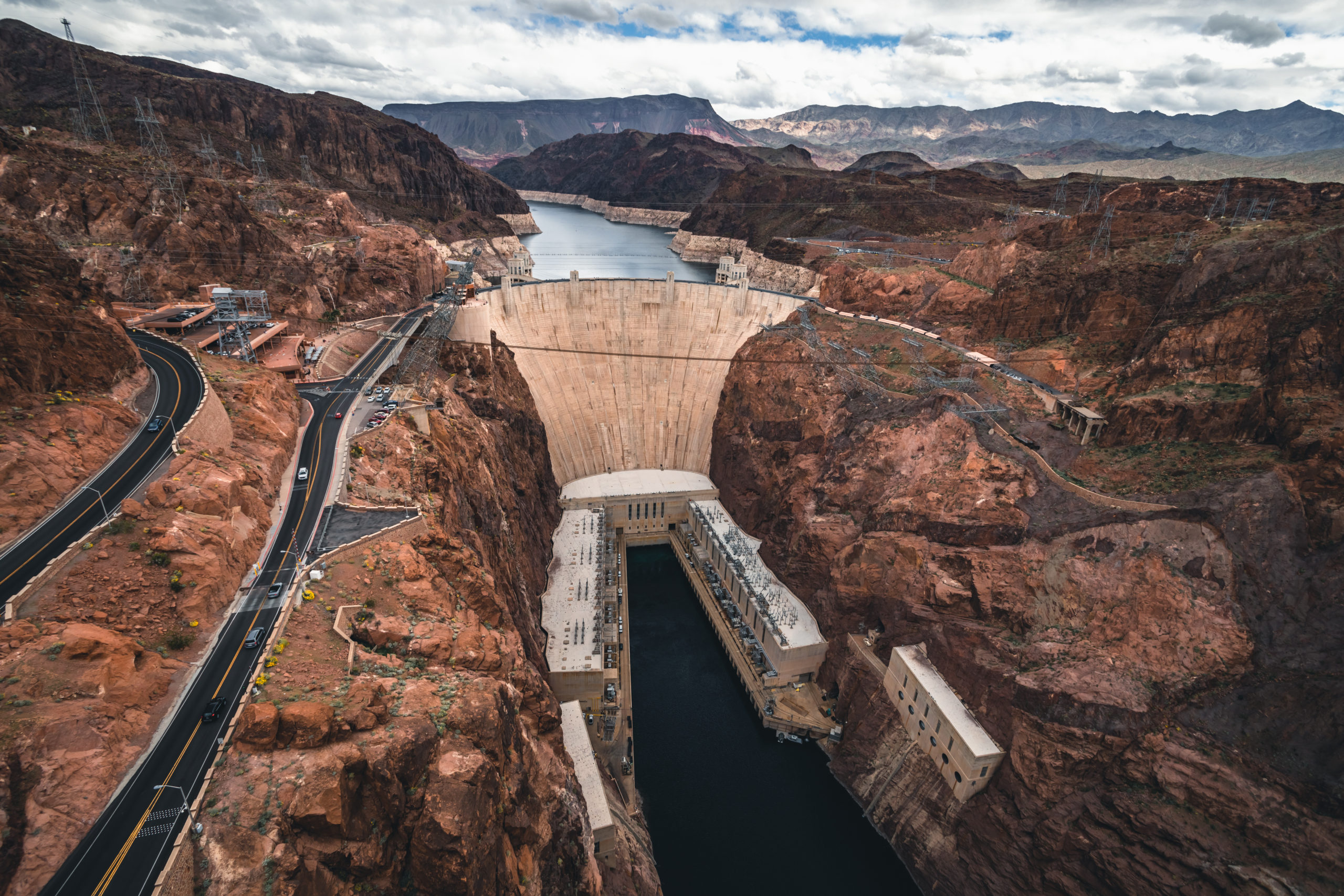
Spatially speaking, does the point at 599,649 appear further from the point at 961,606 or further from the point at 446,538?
the point at 961,606

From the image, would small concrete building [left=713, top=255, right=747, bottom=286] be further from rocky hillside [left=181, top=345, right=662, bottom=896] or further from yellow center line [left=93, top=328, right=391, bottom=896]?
yellow center line [left=93, top=328, right=391, bottom=896]

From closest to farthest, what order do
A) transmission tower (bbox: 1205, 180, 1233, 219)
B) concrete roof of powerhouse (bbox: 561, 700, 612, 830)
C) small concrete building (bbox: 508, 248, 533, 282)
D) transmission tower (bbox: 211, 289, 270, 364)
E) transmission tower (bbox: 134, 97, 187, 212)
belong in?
1. concrete roof of powerhouse (bbox: 561, 700, 612, 830)
2. transmission tower (bbox: 211, 289, 270, 364)
3. transmission tower (bbox: 134, 97, 187, 212)
4. transmission tower (bbox: 1205, 180, 1233, 219)
5. small concrete building (bbox: 508, 248, 533, 282)

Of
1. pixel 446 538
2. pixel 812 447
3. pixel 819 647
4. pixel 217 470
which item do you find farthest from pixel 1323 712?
pixel 217 470

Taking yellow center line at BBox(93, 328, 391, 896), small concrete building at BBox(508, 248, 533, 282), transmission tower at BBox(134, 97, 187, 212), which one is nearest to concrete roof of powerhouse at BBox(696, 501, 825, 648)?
yellow center line at BBox(93, 328, 391, 896)

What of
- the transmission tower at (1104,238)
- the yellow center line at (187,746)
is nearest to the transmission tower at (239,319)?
the yellow center line at (187,746)

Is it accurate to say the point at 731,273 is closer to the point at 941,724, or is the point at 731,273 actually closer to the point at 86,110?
the point at 941,724

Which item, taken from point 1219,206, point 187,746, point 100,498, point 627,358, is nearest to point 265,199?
point 627,358
